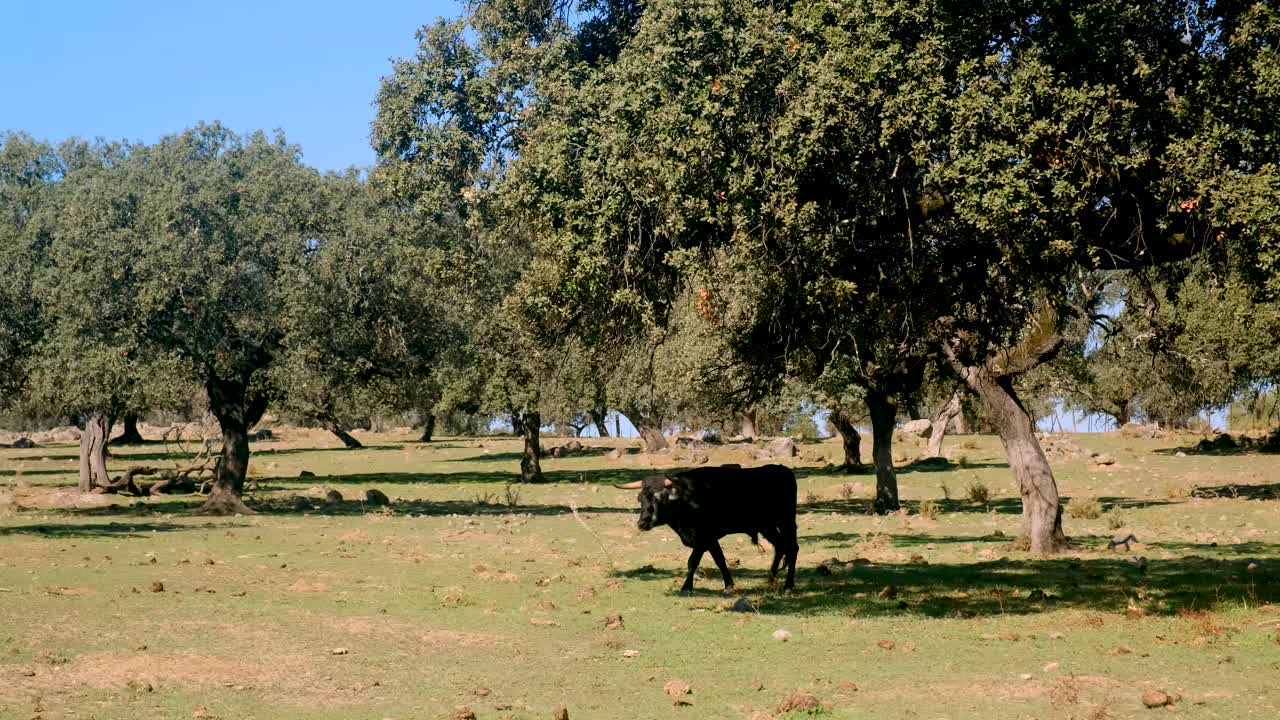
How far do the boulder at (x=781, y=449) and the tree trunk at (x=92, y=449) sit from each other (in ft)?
105

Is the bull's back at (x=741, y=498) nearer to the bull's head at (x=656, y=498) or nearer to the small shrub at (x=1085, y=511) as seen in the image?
the bull's head at (x=656, y=498)

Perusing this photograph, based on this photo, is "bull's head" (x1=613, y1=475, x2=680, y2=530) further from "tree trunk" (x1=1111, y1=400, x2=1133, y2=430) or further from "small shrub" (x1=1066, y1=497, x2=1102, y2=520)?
"tree trunk" (x1=1111, y1=400, x2=1133, y2=430)

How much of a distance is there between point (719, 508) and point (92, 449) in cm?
3498

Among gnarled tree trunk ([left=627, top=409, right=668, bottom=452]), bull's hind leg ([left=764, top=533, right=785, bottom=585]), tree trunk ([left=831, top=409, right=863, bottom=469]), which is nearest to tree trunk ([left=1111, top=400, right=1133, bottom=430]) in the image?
gnarled tree trunk ([left=627, top=409, right=668, bottom=452])

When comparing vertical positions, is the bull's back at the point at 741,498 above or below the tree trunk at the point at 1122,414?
below

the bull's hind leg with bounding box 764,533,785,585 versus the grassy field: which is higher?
the bull's hind leg with bounding box 764,533,785,585

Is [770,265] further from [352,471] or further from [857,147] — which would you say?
[352,471]

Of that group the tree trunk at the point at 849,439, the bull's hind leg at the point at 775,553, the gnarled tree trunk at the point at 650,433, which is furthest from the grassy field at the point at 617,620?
the gnarled tree trunk at the point at 650,433

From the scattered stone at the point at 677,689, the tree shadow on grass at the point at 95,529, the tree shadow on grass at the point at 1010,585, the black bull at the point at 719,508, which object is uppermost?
the black bull at the point at 719,508

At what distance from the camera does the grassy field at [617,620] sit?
12977 millimetres

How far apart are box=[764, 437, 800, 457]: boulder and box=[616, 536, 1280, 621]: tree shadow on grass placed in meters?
43.2

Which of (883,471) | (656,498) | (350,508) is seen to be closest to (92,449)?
(350,508)

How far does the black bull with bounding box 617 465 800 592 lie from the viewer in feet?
67.9

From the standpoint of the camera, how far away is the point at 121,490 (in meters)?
48.1
